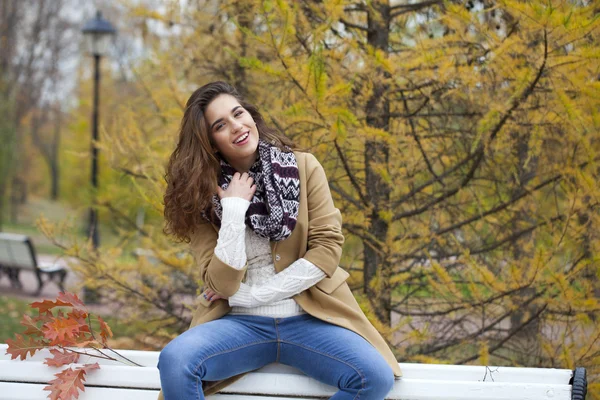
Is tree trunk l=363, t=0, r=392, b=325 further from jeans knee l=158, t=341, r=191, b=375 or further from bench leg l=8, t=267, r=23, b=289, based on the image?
bench leg l=8, t=267, r=23, b=289

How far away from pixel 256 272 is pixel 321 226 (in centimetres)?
28

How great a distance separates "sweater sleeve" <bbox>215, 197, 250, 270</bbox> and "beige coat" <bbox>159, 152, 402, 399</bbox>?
31 millimetres

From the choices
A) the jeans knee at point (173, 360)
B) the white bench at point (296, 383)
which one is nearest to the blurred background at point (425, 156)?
the white bench at point (296, 383)

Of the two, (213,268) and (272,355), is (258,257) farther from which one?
(272,355)

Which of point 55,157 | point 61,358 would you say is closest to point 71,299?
point 61,358

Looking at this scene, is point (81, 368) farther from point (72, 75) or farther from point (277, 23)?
point (72, 75)

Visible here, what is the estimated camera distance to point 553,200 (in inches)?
170

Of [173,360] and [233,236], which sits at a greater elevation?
[233,236]

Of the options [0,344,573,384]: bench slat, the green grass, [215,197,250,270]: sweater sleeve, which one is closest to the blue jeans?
[0,344,573,384]: bench slat

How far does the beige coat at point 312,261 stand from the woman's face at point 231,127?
192 millimetres

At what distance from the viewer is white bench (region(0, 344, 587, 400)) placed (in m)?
2.32

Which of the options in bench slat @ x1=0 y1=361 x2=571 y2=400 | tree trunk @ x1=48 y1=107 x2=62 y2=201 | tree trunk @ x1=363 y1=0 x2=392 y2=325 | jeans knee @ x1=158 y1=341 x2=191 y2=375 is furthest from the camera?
tree trunk @ x1=48 y1=107 x2=62 y2=201

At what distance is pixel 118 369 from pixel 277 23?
2127mm

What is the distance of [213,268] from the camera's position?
2.35m
